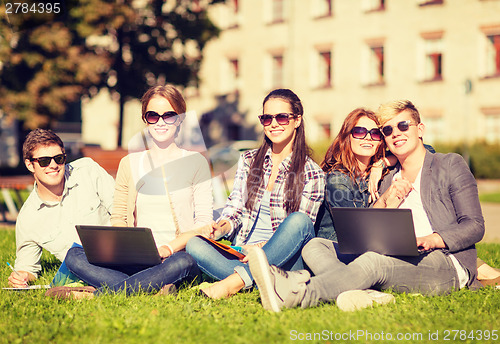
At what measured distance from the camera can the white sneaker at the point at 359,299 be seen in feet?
13.8

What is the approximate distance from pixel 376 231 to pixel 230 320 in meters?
1.16

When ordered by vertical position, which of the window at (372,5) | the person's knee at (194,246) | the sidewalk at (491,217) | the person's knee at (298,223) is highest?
the window at (372,5)

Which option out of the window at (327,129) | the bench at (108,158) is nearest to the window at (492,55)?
the window at (327,129)

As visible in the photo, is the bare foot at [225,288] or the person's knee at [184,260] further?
the person's knee at [184,260]

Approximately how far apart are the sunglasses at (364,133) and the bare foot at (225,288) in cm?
147

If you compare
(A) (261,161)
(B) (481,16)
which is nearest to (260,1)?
(B) (481,16)

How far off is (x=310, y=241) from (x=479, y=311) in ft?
4.16

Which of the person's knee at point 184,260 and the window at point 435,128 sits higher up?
the window at point 435,128

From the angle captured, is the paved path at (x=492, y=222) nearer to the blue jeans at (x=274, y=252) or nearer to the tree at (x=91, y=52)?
the blue jeans at (x=274, y=252)

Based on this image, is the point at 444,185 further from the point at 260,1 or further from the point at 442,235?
the point at 260,1

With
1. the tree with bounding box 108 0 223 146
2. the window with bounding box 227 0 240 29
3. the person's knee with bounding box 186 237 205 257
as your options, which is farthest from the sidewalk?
the window with bounding box 227 0 240 29

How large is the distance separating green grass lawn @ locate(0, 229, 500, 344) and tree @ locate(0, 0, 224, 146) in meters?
14.5

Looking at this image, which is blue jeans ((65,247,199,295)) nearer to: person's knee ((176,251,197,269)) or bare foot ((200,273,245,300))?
person's knee ((176,251,197,269))

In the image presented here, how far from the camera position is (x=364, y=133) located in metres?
5.00
